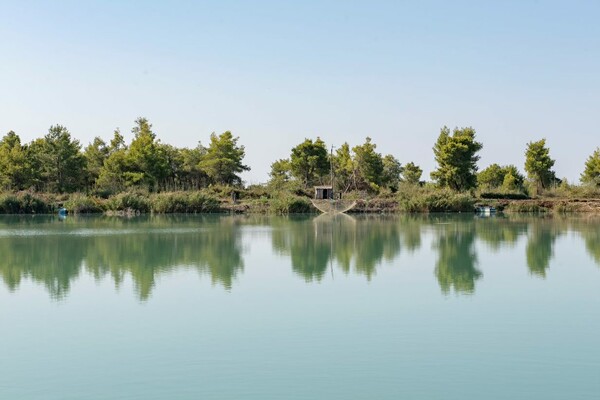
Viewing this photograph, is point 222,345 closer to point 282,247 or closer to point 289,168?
point 282,247

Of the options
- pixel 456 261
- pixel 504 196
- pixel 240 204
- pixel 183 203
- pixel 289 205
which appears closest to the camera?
pixel 456 261

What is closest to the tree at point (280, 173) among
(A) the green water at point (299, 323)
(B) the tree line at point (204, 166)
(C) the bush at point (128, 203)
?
(B) the tree line at point (204, 166)

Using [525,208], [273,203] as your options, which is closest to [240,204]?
[273,203]

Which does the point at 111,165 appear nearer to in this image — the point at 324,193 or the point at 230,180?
the point at 230,180

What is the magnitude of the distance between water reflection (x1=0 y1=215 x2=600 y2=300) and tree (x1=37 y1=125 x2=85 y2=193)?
1507 centimetres

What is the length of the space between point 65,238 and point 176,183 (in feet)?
81.1

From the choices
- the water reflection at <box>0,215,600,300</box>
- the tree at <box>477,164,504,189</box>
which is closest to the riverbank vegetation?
the tree at <box>477,164,504,189</box>

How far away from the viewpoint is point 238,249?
1781cm

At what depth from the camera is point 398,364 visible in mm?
6723

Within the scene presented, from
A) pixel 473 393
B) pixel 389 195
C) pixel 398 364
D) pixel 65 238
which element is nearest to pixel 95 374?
pixel 398 364

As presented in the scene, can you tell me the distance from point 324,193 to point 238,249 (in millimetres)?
23504

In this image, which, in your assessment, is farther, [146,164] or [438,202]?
[146,164]

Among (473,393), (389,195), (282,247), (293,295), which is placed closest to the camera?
(473,393)

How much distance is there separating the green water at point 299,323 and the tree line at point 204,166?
24496 mm
